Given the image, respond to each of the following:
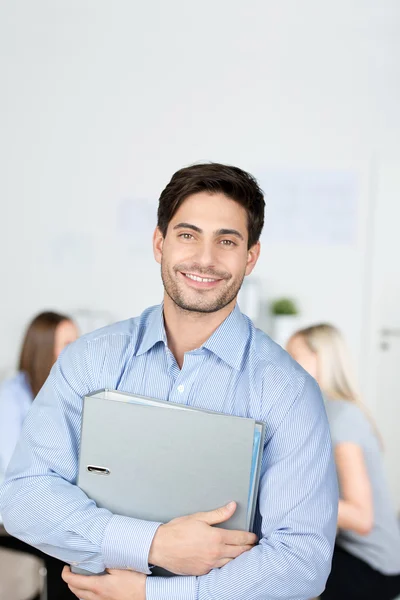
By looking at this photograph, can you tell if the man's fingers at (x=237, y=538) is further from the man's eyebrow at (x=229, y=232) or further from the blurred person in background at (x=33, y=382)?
the blurred person in background at (x=33, y=382)

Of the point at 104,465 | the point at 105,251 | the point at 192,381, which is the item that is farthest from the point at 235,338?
the point at 105,251

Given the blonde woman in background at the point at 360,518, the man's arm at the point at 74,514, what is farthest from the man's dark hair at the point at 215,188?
the blonde woman in background at the point at 360,518

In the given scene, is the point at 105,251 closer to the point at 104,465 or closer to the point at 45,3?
the point at 45,3

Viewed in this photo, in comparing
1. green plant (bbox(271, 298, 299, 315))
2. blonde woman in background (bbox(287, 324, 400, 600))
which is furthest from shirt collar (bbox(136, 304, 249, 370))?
green plant (bbox(271, 298, 299, 315))

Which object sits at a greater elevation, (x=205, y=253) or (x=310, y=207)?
(x=310, y=207)

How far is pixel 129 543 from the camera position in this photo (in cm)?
110

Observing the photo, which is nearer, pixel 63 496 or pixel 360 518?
pixel 63 496

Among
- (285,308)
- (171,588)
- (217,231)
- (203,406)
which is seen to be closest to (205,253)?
(217,231)

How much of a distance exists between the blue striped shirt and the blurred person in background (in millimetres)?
1078

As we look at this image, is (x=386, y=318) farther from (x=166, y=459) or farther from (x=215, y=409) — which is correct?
(x=166, y=459)

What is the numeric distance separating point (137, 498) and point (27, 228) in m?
3.23

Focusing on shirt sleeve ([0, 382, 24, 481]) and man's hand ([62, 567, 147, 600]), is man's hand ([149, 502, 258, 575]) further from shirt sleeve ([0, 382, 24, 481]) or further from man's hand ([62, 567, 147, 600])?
shirt sleeve ([0, 382, 24, 481])

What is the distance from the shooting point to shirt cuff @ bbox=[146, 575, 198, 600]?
1.11m

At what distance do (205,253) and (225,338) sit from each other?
16 centimetres
